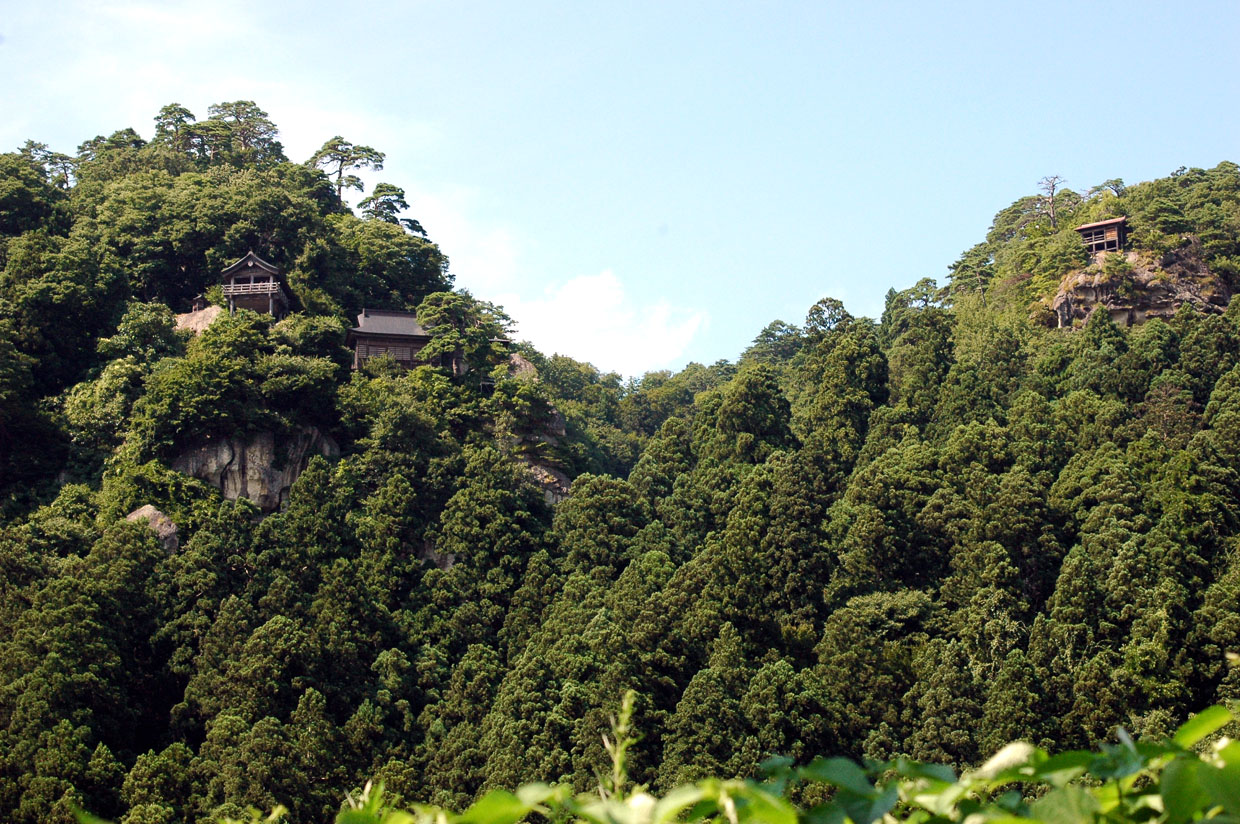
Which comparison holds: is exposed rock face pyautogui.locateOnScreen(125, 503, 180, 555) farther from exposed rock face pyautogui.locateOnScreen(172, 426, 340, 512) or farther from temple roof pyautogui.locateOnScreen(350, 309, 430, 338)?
temple roof pyautogui.locateOnScreen(350, 309, 430, 338)

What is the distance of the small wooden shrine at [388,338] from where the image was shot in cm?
3828

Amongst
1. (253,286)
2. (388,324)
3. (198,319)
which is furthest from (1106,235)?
(198,319)

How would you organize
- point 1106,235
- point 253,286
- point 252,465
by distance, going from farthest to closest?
point 1106,235, point 253,286, point 252,465

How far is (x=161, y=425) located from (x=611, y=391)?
26.6 meters

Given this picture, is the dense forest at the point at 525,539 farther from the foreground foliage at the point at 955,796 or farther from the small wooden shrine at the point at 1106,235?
the foreground foliage at the point at 955,796

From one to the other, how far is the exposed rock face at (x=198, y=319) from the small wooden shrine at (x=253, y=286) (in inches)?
21.4

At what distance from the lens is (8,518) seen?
3131 cm

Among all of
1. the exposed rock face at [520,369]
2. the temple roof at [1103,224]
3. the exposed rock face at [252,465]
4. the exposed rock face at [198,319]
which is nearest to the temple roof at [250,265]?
the exposed rock face at [198,319]

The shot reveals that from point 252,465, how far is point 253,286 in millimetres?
6899

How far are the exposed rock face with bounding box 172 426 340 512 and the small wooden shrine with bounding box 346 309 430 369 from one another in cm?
432

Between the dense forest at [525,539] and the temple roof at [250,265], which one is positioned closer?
the dense forest at [525,539]

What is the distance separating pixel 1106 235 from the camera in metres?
44.4

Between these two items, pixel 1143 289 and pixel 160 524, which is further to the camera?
pixel 1143 289

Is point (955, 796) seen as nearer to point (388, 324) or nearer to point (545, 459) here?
point (545, 459)
